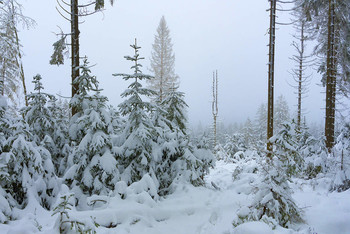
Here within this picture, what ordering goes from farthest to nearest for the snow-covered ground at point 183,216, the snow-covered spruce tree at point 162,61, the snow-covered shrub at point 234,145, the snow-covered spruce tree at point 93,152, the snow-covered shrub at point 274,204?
the snow-covered shrub at point 234,145, the snow-covered spruce tree at point 162,61, the snow-covered spruce tree at point 93,152, the snow-covered shrub at point 274,204, the snow-covered ground at point 183,216

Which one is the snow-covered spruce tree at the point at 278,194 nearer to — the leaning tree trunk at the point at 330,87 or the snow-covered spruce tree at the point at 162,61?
the leaning tree trunk at the point at 330,87

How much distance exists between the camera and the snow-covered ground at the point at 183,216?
4.28m

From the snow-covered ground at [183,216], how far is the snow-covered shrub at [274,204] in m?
0.25

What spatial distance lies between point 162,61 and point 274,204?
22338 millimetres

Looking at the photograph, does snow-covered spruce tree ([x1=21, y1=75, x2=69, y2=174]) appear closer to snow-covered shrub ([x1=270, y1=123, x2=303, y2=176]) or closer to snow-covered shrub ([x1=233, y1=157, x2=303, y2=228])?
snow-covered shrub ([x1=233, y1=157, x2=303, y2=228])

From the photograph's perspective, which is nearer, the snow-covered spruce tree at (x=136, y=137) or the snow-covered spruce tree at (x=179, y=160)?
the snow-covered spruce tree at (x=136, y=137)

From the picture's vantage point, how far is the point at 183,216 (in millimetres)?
5730

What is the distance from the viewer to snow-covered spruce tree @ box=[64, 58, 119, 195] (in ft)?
20.0

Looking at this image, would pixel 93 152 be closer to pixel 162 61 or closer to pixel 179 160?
pixel 179 160

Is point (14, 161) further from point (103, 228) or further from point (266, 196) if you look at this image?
point (266, 196)

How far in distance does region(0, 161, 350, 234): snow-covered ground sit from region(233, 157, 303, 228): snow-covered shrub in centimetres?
25

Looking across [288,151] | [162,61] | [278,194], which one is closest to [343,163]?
[288,151]

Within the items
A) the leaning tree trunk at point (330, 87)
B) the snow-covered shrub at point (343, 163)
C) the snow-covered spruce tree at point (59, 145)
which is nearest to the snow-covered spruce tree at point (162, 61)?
the leaning tree trunk at point (330, 87)

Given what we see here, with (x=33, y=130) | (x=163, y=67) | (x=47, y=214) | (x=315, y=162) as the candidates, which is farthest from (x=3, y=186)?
(x=163, y=67)
